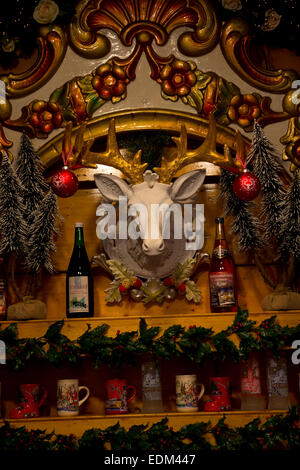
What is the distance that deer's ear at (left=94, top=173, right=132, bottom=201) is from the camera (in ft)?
5.97

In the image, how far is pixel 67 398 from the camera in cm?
173

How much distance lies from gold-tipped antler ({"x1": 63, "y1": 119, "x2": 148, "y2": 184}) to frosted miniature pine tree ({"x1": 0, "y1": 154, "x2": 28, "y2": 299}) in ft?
0.57

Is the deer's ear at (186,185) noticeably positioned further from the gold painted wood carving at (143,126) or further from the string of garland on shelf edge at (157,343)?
the string of garland on shelf edge at (157,343)

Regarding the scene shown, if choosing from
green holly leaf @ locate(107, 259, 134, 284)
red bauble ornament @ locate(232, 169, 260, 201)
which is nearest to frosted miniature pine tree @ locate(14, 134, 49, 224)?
green holly leaf @ locate(107, 259, 134, 284)

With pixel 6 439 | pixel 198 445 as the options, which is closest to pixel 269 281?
pixel 198 445

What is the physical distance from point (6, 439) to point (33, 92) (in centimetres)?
103

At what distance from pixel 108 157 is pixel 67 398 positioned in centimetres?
65

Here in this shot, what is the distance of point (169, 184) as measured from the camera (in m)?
1.85

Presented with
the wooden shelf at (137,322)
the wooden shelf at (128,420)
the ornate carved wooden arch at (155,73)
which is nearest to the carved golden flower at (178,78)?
the ornate carved wooden arch at (155,73)

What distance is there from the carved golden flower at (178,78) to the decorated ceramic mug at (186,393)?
2.80 ft

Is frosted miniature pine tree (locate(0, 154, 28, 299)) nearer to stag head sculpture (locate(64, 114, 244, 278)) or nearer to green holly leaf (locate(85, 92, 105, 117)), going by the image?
stag head sculpture (locate(64, 114, 244, 278))

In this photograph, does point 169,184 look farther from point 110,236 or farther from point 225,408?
point 225,408

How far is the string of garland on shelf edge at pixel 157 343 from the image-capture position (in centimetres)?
168

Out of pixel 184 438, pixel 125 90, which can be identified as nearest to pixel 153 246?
pixel 184 438
